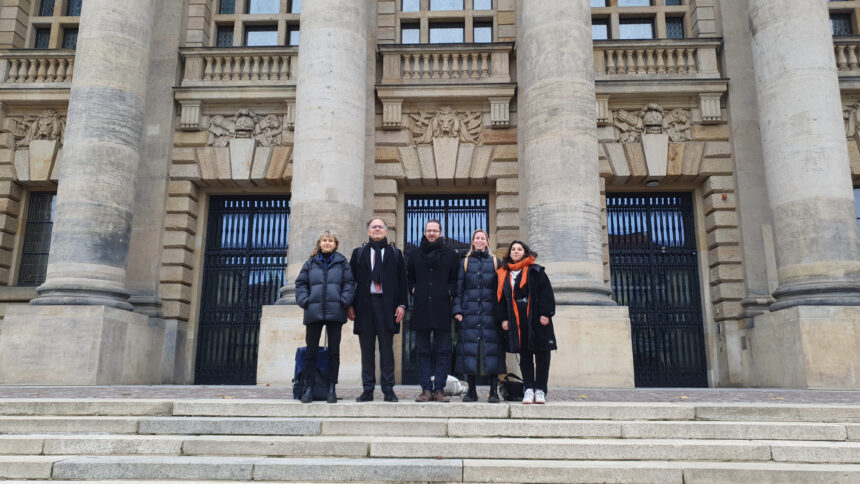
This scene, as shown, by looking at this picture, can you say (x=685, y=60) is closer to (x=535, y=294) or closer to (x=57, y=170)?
(x=535, y=294)

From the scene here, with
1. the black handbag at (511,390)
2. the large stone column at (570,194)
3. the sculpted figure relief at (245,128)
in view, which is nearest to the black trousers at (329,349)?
the black handbag at (511,390)

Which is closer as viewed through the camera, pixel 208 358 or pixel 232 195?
pixel 208 358

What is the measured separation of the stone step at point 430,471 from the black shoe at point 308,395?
183 centimetres

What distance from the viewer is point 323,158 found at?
41.4 feet

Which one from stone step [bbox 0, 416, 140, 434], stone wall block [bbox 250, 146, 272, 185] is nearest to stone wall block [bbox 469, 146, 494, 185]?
stone wall block [bbox 250, 146, 272, 185]

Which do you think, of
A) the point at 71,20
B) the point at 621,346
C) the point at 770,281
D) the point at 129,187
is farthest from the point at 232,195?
the point at 770,281

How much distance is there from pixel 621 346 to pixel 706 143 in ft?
23.3

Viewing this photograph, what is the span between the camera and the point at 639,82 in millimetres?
15984

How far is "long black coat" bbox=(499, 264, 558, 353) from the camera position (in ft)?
25.2

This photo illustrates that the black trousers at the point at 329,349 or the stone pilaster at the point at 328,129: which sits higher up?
the stone pilaster at the point at 328,129

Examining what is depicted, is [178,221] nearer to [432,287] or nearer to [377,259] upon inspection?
[377,259]

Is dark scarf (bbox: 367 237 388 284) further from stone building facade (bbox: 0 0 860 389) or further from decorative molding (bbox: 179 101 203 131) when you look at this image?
decorative molding (bbox: 179 101 203 131)

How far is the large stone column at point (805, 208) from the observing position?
462 inches

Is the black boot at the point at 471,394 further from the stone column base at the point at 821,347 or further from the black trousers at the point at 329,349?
the stone column base at the point at 821,347
